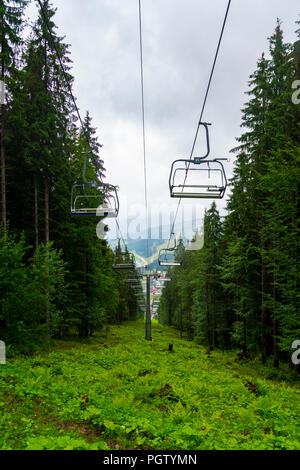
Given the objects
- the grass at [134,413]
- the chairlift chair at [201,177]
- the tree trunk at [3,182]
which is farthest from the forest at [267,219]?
the tree trunk at [3,182]

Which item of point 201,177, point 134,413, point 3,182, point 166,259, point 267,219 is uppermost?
point 3,182

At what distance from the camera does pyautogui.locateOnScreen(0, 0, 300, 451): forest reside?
614 centimetres

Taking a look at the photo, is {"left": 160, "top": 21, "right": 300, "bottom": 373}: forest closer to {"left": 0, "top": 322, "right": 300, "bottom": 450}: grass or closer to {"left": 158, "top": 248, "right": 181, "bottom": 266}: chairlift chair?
{"left": 158, "top": 248, "right": 181, "bottom": 266}: chairlift chair

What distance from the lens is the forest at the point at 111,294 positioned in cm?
614

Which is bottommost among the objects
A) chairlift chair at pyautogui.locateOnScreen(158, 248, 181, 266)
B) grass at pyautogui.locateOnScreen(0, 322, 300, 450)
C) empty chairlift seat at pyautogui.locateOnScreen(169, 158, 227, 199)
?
grass at pyautogui.locateOnScreen(0, 322, 300, 450)

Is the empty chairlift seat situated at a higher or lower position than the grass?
higher

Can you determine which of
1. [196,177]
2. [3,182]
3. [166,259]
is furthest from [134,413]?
[166,259]

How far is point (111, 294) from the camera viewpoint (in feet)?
92.9

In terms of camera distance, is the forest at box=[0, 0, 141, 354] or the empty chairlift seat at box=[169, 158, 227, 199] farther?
the forest at box=[0, 0, 141, 354]

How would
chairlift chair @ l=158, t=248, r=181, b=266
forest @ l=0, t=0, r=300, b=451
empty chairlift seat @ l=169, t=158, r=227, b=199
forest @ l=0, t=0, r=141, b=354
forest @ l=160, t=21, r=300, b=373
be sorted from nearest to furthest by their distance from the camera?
empty chairlift seat @ l=169, t=158, r=227, b=199
forest @ l=0, t=0, r=300, b=451
forest @ l=0, t=0, r=141, b=354
forest @ l=160, t=21, r=300, b=373
chairlift chair @ l=158, t=248, r=181, b=266

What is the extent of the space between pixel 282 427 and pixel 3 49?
18.9 m

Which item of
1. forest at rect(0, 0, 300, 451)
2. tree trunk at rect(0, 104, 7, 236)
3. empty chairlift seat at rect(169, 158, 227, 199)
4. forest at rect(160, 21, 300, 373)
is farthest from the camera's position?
tree trunk at rect(0, 104, 7, 236)

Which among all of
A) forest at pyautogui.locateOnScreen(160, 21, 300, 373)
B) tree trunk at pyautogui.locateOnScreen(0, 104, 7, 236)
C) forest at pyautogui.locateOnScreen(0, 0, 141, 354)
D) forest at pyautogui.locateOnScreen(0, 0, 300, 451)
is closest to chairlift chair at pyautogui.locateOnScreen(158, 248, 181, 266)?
forest at pyautogui.locateOnScreen(0, 0, 300, 451)

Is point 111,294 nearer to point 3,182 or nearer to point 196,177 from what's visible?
point 3,182
